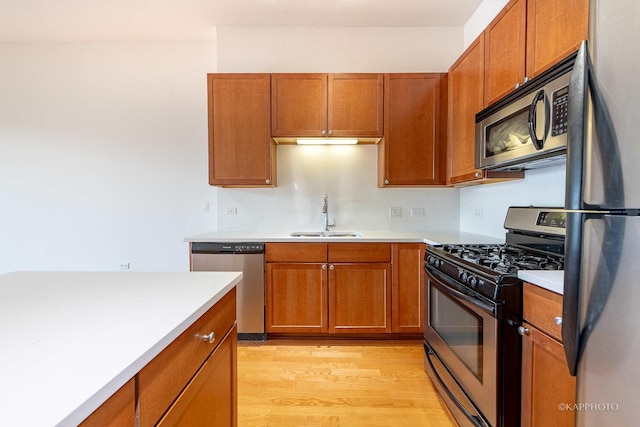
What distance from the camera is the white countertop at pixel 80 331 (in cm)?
42

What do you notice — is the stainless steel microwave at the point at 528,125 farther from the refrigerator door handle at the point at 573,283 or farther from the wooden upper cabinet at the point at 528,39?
the refrigerator door handle at the point at 573,283

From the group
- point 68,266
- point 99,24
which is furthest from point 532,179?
point 68,266

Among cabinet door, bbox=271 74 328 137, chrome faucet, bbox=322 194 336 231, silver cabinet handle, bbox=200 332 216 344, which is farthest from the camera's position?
chrome faucet, bbox=322 194 336 231

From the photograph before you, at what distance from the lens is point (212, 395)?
0.93m

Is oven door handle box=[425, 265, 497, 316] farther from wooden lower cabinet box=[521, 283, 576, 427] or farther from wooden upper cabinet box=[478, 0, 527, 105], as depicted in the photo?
wooden upper cabinet box=[478, 0, 527, 105]

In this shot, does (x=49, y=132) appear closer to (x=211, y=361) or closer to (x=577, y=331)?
(x=211, y=361)

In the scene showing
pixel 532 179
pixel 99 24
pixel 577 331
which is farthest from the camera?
pixel 99 24

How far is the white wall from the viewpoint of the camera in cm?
302

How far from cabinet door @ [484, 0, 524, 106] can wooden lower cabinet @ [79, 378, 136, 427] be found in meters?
2.08

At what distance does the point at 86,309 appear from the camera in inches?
30.7

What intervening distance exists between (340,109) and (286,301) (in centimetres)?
175

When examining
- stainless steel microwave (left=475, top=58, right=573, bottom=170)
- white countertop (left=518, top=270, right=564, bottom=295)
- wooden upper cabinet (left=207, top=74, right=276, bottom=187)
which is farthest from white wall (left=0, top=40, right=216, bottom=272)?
white countertop (left=518, top=270, right=564, bottom=295)

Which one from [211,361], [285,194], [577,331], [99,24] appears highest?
[99,24]

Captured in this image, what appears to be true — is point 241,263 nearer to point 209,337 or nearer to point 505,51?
point 209,337
